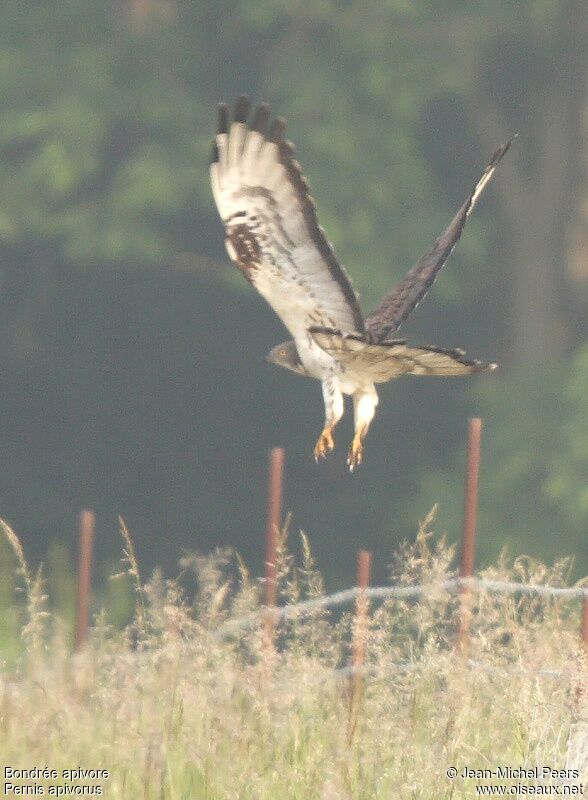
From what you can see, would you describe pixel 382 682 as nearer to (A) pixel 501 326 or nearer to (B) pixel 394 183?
(B) pixel 394 183

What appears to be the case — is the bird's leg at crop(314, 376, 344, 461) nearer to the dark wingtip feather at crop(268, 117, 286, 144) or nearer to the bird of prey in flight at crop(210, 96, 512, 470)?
the bird of prey in flight at crop(210, 96, 512, 470)

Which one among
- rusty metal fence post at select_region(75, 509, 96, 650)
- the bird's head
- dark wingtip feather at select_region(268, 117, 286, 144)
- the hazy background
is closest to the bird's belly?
the bird's head

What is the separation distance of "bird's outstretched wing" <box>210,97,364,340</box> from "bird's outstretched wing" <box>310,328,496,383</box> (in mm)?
133

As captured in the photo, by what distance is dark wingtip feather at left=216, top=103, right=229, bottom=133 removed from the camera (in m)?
5.07

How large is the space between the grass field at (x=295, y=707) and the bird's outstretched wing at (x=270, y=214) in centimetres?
108

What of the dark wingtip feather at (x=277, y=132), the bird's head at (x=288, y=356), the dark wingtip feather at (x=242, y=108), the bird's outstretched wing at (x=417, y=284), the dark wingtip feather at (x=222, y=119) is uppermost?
the dark wingtip feather at (x=242, y=108)

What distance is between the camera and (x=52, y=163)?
14727 mm

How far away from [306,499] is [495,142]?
3425 millimetres

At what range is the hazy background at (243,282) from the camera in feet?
48.1

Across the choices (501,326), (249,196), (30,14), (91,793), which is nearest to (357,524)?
(501,326)

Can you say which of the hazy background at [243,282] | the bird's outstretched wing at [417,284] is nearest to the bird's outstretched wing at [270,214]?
the bird's outstretched wing at [417,284]

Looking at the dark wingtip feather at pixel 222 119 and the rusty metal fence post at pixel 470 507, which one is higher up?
the dark wingtip feather at pixel 222 119

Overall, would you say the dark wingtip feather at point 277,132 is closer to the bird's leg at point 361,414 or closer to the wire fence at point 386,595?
the bird's leg at point 361,414

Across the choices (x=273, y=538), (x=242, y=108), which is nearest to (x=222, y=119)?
(x=242, y=108)
